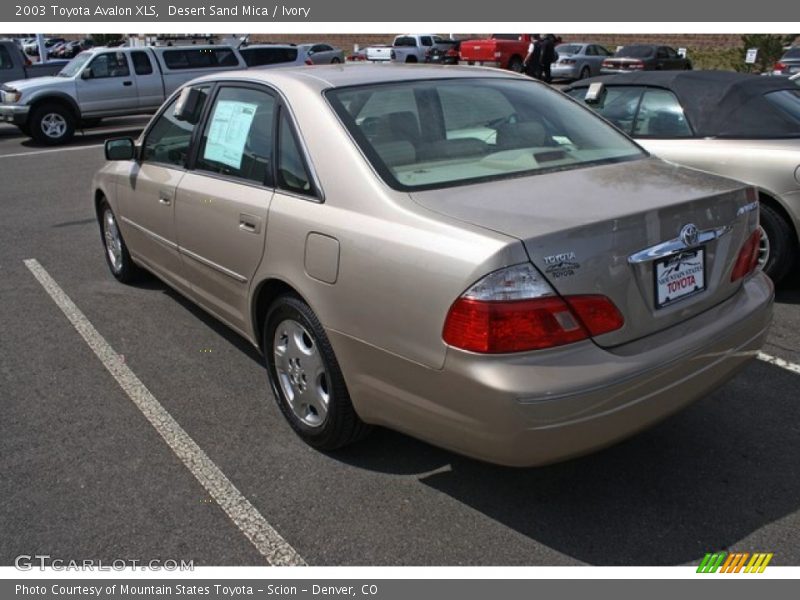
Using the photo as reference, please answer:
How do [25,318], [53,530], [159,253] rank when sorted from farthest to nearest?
[25,318]
[159,253]
[53,530]

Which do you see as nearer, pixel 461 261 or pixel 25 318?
pixel 461 261

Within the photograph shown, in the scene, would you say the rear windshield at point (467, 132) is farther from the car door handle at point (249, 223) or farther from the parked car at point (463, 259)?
the car door handle at point (249, 223)

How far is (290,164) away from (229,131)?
2.47 feet

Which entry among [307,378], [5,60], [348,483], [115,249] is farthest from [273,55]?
[348,483]

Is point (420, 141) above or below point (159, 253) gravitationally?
above

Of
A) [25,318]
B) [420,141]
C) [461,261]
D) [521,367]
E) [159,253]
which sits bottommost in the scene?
[25,318]

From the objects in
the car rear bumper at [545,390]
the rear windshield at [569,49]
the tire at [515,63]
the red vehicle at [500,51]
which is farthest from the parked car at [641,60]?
the car rear bumper at [545,390]

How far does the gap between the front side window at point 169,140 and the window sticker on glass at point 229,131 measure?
242mm

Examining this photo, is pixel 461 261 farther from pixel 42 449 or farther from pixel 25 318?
pixel 25 318

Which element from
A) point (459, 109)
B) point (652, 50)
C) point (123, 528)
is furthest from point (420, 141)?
point (652, 50)

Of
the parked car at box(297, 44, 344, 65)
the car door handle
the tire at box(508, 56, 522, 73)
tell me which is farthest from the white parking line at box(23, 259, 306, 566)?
the tire at box(508, 56, 522, 73)

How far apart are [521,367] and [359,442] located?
125 centimetres

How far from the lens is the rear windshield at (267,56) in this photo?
17891 millimetres

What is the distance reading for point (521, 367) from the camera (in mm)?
2391
